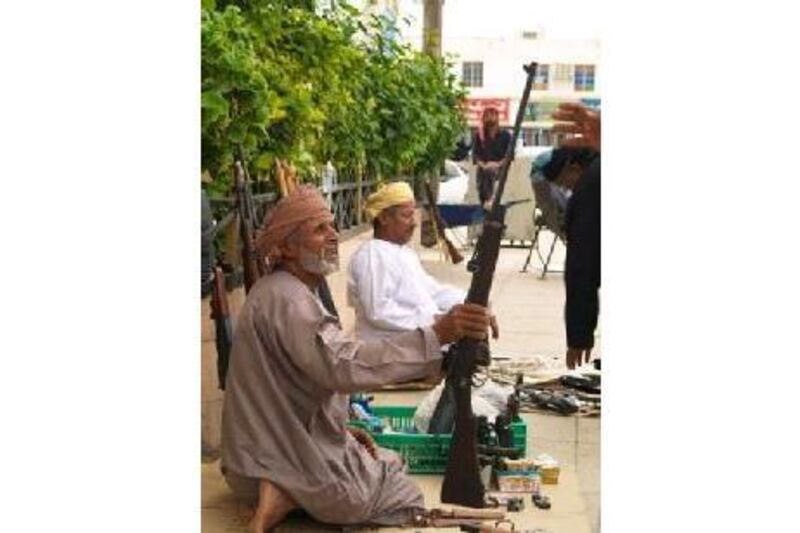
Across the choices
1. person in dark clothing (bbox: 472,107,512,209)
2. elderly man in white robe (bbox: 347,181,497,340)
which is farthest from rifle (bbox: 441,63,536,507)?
elderly man in white robe (bbox: 347,181,497,340)

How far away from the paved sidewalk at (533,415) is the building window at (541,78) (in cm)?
135

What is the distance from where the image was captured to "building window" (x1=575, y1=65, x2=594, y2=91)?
Answer: 3.75 meters

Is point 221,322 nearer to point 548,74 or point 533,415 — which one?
point 548,74

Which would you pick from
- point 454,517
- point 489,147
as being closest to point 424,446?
point 454,517

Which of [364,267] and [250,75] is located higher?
[250,75]

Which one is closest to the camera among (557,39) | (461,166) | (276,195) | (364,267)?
(557,39)

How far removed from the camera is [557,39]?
378 centimetres

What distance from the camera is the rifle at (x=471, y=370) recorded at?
4016 mm

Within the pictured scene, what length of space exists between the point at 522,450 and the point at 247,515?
1.00m

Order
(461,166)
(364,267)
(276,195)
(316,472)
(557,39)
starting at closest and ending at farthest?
1. (557,39)
2. (316,472)
3. (276,195)
4. (364,267)
5. (461,166)

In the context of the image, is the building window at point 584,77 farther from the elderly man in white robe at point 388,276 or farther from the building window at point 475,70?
the elderly man in white robe at point 388,276
